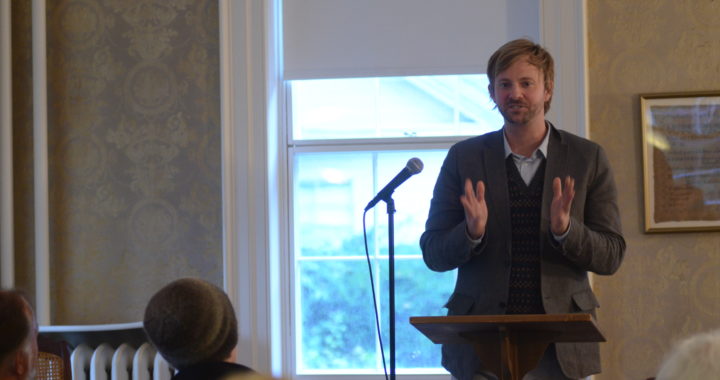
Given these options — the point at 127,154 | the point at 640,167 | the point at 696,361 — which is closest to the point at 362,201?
the point at 127,154

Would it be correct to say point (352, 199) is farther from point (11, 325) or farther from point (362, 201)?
point (11, 325)

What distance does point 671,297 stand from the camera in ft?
12.0

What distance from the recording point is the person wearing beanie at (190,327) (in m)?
1.75

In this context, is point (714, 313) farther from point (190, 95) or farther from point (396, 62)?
point (190, 95)

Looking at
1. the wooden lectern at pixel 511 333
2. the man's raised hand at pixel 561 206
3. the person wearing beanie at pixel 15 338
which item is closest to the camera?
the person wearing beanie at pixel 15 338

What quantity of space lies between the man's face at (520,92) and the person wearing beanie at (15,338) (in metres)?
1.46

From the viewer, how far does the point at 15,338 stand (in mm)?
1912

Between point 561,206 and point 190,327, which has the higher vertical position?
point 561,206

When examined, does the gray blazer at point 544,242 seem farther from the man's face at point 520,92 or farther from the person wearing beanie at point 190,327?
the person wearing beanie at point 190,327

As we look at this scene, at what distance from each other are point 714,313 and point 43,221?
9.24 ft

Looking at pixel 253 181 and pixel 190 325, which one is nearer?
pixel 190 325

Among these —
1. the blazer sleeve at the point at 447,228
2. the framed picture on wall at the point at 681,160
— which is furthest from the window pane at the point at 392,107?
the blazer sleeve at the point at 447,228

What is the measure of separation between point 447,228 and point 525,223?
0.26 m

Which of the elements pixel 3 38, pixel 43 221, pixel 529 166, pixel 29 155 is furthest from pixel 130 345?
pixel 529 166
